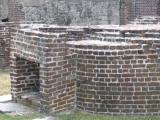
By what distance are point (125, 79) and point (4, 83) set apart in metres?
4.48

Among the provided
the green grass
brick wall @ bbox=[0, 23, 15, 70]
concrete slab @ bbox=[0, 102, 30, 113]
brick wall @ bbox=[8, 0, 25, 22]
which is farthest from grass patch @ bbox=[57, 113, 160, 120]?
brick wall @ bbox=[8, 0, 25, 22]

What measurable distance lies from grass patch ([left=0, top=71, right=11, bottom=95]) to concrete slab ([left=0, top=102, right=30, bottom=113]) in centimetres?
160

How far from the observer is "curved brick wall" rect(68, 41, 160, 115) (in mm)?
6863

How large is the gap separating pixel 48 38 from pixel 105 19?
27.6 feet

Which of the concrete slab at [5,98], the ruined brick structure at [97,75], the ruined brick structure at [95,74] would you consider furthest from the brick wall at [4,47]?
the ruined brick structure at [97,75]

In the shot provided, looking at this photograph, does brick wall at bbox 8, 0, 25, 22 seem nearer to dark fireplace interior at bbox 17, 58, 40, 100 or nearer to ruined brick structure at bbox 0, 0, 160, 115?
dark fireplace interior at bbox 17, 58, 40, 100

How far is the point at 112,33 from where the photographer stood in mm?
8086

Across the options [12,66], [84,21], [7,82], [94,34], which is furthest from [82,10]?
[12,66]

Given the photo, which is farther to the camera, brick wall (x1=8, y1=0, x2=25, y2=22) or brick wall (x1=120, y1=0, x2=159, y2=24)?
brick wall (x1=8, y1=0, x2=25, y2=22)

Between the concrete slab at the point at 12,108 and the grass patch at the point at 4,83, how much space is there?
160 cm

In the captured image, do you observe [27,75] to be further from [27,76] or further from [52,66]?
[52,66]

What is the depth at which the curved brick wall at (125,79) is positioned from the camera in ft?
22.5

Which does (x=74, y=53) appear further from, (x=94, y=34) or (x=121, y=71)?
(x=94, y=34)

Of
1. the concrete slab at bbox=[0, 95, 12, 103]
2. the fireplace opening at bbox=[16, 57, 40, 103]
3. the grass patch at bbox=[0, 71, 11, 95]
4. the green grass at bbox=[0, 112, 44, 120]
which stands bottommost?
the grass patch at bbox=[0, 71, 11, 95]
